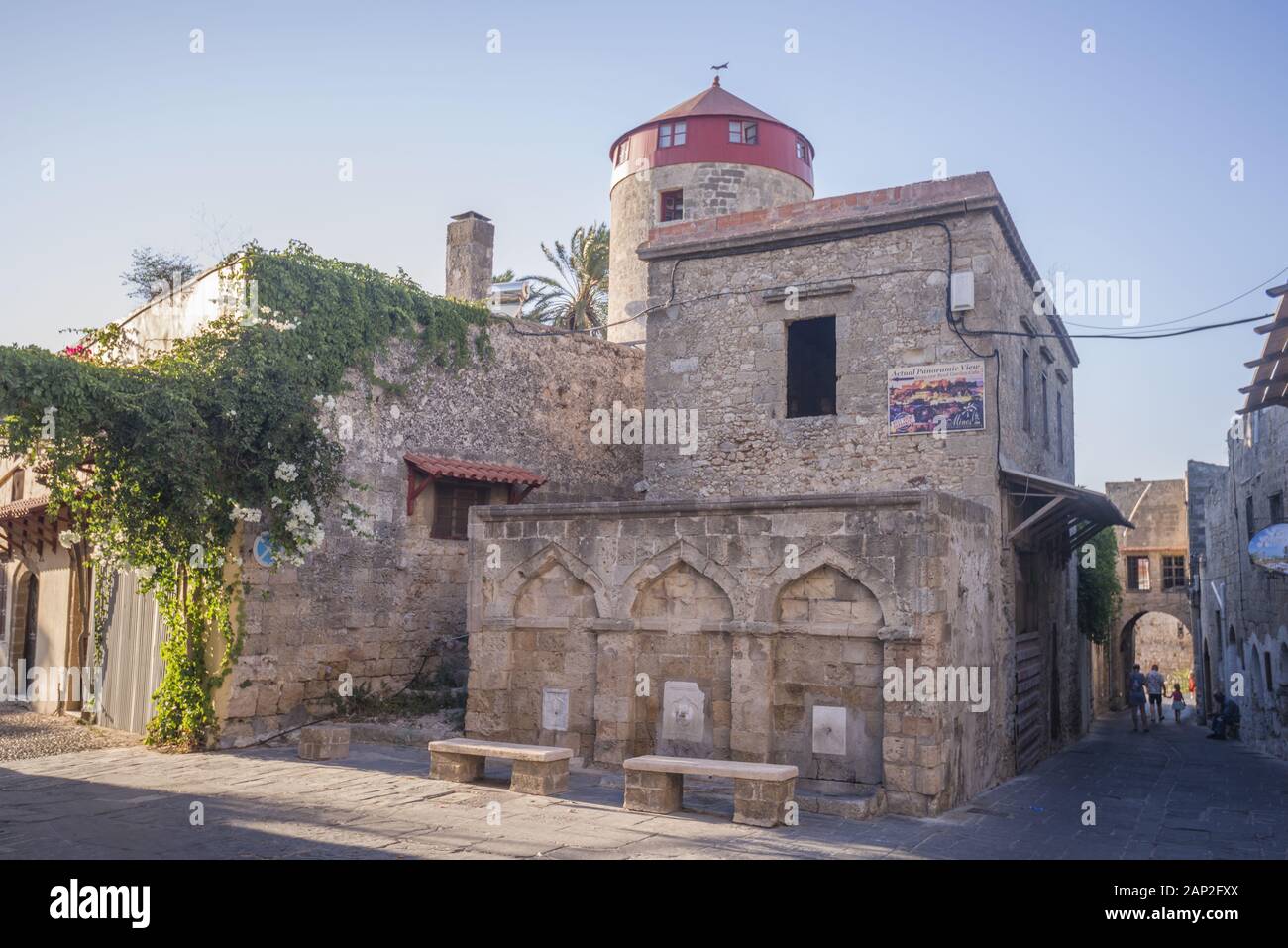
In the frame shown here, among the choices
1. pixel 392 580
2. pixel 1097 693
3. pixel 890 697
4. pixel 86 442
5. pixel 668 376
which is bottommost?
pixel 1097 693

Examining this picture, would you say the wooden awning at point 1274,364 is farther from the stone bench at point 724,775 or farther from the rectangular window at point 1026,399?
the stone bench at point 724,775

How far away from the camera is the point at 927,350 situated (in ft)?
45.6

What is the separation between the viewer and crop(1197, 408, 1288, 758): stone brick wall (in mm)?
16422

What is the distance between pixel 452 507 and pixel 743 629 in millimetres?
6210

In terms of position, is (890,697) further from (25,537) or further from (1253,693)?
(25,537)

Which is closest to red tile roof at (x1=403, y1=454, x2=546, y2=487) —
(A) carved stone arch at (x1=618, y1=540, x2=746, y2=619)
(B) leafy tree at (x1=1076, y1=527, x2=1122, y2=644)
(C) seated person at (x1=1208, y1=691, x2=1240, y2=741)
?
(A) carved stone arch at (x1=618, y1=540, x2=746, y2=619)

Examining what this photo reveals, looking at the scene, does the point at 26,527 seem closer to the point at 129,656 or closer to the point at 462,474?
the point at 129,656

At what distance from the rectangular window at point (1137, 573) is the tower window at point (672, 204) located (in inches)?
838

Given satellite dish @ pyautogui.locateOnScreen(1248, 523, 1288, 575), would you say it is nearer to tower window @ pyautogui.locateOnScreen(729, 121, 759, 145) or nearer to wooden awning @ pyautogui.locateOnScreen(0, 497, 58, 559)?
tower window @ pyautogui.locateOnScreen(729, 121, 759, 145)

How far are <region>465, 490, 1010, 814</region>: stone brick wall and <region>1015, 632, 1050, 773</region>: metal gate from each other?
1468mm

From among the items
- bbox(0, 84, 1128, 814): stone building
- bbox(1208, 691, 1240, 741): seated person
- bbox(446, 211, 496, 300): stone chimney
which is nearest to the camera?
bbox(0, 84, 1128, 814): stone building

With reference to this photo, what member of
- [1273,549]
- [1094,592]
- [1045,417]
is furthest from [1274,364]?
[1094,592]
